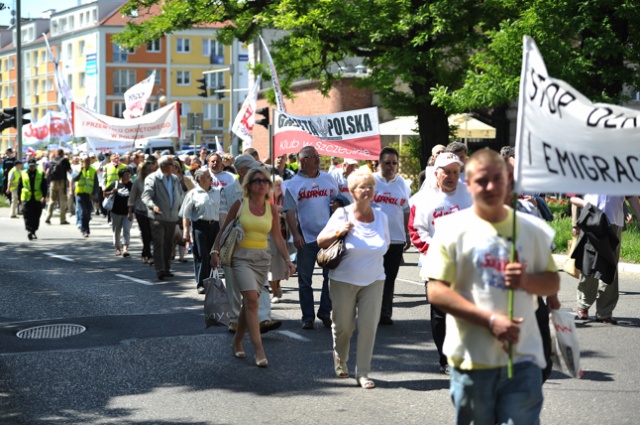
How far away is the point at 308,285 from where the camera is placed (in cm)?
1126

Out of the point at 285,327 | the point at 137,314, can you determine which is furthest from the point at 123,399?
the point at 137,314

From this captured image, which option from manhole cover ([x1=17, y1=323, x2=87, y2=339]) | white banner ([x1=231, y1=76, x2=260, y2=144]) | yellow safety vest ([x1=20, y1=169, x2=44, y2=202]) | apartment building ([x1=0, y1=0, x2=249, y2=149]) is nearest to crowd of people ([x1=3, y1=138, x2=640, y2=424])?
manhole cover ([x1=17, y1=323, x2=87, y2=339])

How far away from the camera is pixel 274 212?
9.69m

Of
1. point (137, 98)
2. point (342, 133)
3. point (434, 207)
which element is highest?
point (137, 98)

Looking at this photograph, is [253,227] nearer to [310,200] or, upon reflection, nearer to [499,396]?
[310,200]

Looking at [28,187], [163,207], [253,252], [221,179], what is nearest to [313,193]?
[253,252]

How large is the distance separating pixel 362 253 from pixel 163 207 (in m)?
7.67

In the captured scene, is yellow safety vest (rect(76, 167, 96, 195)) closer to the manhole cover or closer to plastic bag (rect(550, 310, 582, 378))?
the manhole cover

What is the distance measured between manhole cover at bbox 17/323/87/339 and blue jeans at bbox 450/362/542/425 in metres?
6.77

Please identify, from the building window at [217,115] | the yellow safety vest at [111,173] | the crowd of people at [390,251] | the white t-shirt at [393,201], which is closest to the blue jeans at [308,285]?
the crowd of people at [390,251]

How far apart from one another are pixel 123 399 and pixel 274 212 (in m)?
2.29

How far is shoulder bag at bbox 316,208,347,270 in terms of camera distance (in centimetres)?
852

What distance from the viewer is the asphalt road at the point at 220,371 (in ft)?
25.0

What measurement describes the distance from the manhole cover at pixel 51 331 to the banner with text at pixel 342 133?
209 inches
